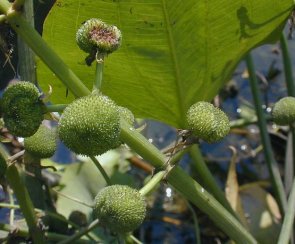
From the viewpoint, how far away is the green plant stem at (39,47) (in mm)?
878

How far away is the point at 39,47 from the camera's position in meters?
0.90

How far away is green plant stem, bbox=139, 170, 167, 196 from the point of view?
971 millimetres

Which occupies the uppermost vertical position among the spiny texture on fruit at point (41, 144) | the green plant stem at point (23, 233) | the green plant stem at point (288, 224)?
the spiny texture on fruit at point (41, 144)

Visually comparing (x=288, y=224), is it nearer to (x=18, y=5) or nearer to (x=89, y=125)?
(x=89, y=125)

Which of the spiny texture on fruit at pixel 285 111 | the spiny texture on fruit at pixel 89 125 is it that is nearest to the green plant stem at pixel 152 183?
the spiny texture on fruit at pixel 89 125

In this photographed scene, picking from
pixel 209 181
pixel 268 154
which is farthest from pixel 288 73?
pixel 209 181

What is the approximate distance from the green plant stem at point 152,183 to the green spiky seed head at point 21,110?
187mm

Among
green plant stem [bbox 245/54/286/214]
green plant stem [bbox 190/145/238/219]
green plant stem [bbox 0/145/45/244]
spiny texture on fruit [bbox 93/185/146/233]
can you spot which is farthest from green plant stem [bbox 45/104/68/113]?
green plant stem [bbox 245/54/286/214]

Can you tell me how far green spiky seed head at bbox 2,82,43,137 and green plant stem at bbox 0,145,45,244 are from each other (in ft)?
0.81

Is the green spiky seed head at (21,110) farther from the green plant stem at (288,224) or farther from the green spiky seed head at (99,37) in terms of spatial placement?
the green plant stem at (288,224)

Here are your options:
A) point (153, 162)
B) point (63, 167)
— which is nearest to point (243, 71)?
point (63, 167)

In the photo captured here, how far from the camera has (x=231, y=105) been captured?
230cm

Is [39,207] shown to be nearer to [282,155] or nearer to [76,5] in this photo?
[76,5]

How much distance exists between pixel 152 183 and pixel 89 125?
0.18 meters
